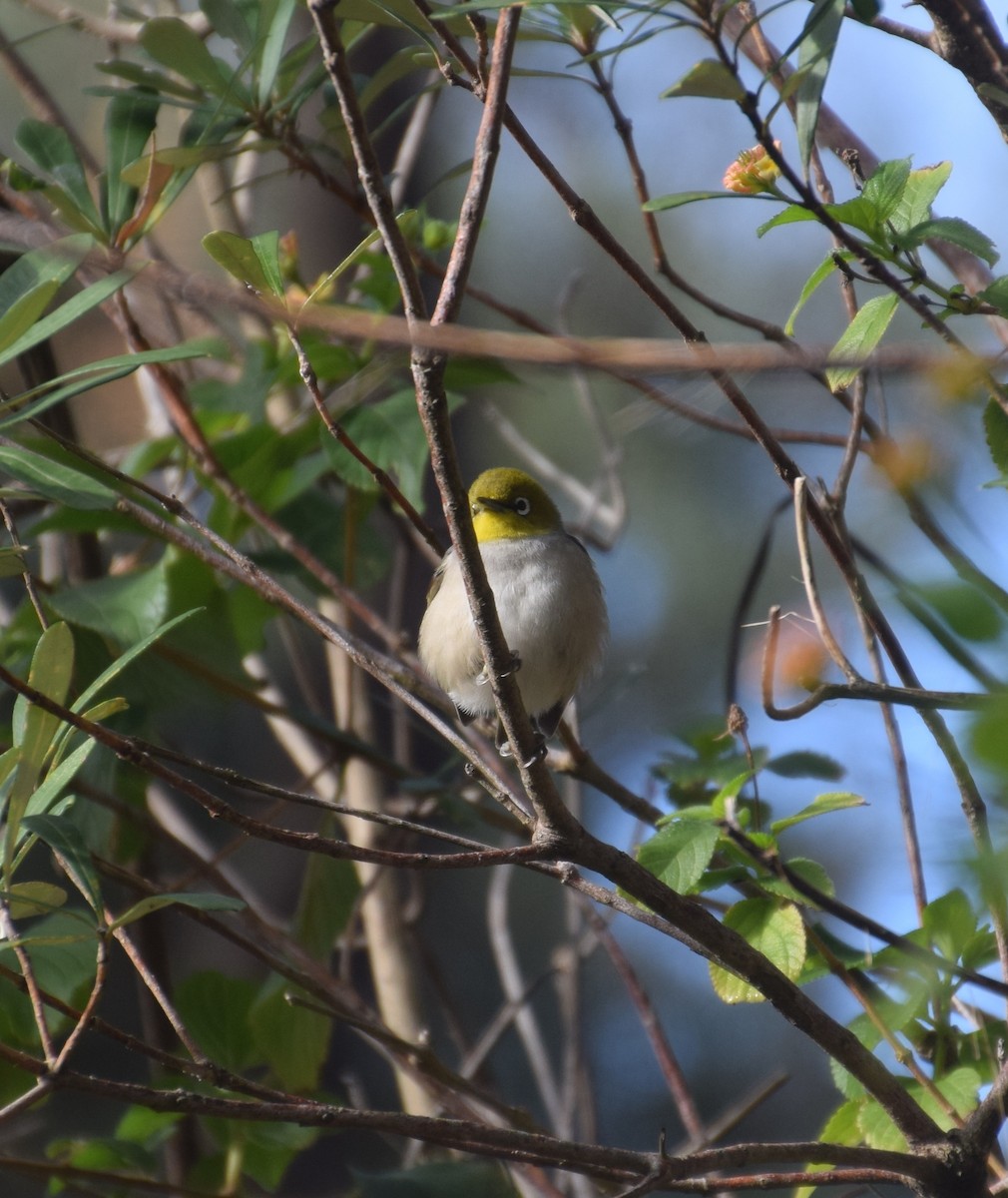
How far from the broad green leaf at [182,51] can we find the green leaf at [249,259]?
0.83m

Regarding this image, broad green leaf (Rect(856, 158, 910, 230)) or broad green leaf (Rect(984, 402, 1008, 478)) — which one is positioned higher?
broad green leaf (Rect(856, 158, 910, 230))

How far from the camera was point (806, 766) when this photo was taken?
248cm

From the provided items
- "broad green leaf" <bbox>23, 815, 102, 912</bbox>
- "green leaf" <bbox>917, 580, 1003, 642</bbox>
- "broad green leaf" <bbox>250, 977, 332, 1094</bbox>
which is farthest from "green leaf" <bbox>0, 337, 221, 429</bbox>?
"broad green leaf" <bbox>250, 977, 332, 1094</bbox>

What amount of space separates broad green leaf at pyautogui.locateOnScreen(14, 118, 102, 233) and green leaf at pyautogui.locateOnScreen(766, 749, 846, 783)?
5.32 ft

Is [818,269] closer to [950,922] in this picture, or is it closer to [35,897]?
[950,922]

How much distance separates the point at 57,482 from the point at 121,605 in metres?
1.06

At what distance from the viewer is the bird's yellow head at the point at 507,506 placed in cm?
403

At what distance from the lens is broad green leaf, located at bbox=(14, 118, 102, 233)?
2.35 m

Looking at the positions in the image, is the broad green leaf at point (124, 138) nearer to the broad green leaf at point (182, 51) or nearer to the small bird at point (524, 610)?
the broad green leaf at point (182, 51)

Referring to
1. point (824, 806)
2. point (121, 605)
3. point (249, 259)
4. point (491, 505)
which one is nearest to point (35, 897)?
point (249, 259)

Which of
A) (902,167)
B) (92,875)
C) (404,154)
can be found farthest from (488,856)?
(404,154)

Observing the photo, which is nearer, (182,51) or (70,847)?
(70,847)

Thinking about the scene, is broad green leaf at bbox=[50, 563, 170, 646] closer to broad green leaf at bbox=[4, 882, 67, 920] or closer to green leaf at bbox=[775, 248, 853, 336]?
broad green leaf at bbox=[4, 882, 67, 920]

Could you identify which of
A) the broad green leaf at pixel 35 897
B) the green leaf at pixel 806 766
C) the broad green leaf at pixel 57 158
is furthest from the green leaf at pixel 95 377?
the green leaf at pixel 806 766
